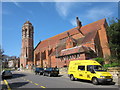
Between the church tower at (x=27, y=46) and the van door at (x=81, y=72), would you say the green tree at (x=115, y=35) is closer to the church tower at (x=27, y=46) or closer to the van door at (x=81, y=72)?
the van door at (x=81, y=72)

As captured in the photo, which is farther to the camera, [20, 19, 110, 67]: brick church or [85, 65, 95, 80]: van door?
[20, 19, 110, 67]: brick church

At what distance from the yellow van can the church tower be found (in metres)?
53.2

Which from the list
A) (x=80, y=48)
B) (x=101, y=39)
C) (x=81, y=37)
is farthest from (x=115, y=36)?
(x=81, y=37)

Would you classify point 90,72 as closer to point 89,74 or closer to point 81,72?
point 89,74

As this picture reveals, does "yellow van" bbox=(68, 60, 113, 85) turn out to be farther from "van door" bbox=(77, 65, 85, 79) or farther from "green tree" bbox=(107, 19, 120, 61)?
"green tree" bbox=(107, 19, 120, 61)

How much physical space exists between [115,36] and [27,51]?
5602 cm

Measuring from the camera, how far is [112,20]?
17859mm

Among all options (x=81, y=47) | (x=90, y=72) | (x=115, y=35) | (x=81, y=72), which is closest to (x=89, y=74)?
(x=90, y=72)

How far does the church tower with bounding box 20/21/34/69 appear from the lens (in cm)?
6594

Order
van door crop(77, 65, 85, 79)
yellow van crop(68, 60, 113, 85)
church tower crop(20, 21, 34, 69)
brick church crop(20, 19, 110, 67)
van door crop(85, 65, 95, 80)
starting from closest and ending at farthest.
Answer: yellow van crop(68, 60, 113, 85)
van door crop(85, 65, 95, 80)
van door crop(77, 65, 85, 79)
brick church crop(20, 19, 110, 67)
church tower crop(20, 21, 34, 69)

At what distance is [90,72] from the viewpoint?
39.4 feet

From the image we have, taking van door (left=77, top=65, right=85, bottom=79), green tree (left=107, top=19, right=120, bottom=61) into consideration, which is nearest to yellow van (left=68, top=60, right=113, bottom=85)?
van door (left=77, top=65, right=85, bottom=79)

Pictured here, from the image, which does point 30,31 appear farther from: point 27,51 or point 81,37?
point 81,37

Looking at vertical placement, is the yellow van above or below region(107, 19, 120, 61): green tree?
below
